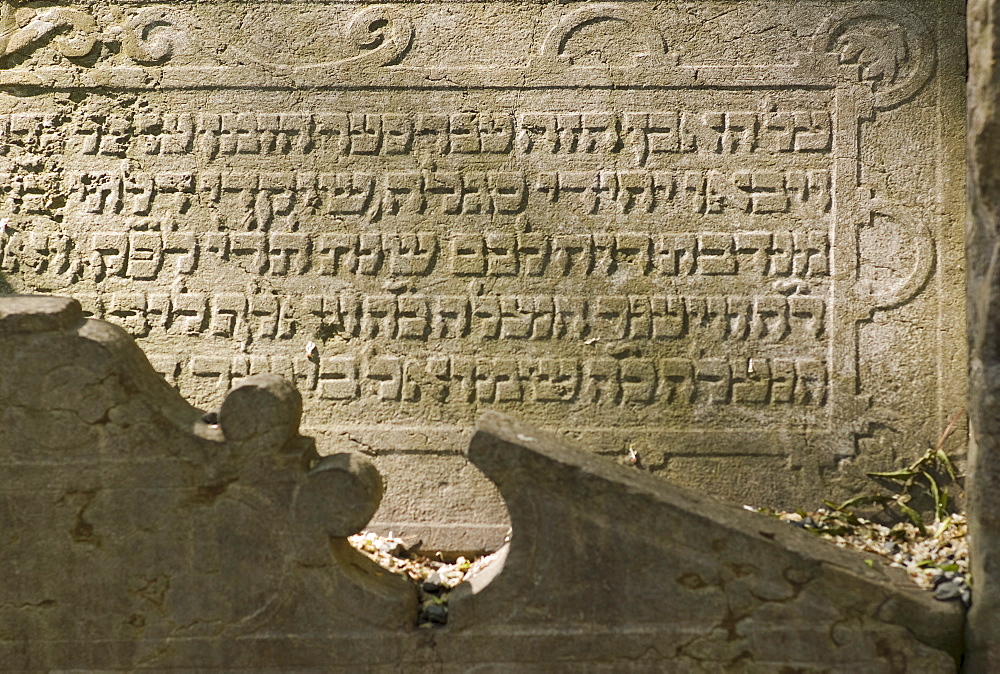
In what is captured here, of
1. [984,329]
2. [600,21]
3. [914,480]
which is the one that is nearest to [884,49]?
[600,21]

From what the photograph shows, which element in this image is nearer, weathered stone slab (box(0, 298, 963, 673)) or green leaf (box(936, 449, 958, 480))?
weathered stone slab (box(0, 298, 963, 673))

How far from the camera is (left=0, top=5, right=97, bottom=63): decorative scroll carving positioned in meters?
3.70

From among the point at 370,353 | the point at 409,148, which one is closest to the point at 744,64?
the point at 409,148

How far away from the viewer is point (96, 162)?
3.66 meters

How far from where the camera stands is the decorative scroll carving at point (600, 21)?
11.8ft

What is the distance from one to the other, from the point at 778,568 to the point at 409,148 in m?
2.19

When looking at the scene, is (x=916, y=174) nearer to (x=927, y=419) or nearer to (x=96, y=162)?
(x=927, y=419)

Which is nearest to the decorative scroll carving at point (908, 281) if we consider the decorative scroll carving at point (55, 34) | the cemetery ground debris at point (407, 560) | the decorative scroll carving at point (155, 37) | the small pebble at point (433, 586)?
the cemetery ground debris at point (407, 560)

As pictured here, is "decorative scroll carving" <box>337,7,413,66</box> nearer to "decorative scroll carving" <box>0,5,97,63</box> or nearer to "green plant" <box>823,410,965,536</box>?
"decorative scroll carving" <box>0,5,97,63</box>

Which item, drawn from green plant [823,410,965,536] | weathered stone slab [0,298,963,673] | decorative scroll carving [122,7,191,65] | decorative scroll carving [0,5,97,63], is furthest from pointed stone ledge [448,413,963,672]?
decorative scroll carving [0,5,97,63]

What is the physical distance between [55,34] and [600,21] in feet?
7.33

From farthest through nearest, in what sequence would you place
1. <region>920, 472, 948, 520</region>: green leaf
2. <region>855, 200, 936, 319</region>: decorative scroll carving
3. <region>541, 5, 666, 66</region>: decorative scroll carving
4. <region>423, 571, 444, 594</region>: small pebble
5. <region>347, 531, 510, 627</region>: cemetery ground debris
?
<region>541, 5, 666, 66</region>: decorative scroll carving < <region>855, 200, 936, 319</region>: decorative scroll carving < <region>920, 472, 948, 520</region>: green leaf < <region>347, 531, 510, 627</region>: cemetery ground debris < <region>423, 571, 444, 594</region>: small pebble

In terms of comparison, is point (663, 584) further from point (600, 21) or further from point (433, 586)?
point (600, 21)

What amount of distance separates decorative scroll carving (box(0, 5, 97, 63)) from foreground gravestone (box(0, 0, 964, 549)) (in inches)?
0.7
